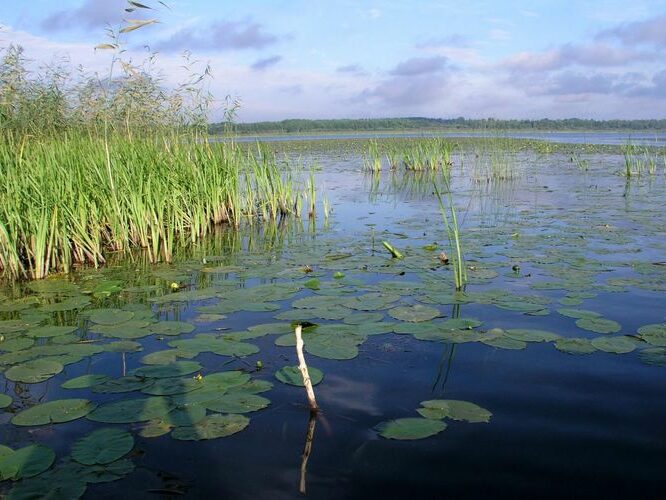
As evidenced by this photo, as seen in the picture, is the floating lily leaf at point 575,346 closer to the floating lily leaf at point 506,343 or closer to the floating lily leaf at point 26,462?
the floating lily leaf at point 506,343

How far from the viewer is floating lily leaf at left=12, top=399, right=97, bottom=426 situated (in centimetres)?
272

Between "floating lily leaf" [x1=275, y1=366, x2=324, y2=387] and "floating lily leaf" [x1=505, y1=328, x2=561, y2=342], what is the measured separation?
4.39ft

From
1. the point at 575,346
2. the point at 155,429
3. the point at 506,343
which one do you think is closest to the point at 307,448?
the point at 155,429

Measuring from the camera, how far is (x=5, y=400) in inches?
116

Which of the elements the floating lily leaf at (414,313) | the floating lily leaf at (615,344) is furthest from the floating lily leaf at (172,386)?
the floating lily leaf at (615,344)

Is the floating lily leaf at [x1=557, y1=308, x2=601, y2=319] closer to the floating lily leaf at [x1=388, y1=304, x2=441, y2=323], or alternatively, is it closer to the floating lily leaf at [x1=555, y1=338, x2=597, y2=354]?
the floating lily leaf at [x1=555, y1=338, x2=597, y2=354]

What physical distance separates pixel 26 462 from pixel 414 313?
2.60 meters

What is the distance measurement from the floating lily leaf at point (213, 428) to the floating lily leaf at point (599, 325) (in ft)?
7.75

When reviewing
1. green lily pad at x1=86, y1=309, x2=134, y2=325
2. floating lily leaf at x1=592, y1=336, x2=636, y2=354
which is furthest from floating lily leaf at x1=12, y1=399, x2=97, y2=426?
floating lily leaf at x1=592, y1=336, x2=636, y2=354

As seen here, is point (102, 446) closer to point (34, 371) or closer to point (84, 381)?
point (84, 381)

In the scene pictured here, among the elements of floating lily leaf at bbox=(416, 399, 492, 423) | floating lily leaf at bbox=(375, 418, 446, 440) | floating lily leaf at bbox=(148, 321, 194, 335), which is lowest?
floating lily leaf at bbox=(375, 418, 446, 440)

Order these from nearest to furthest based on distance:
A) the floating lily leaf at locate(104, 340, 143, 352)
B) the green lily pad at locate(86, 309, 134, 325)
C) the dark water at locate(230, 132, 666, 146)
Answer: the floating lily leaf at locate(104, 340, 143, 352) → the green lily pad at locate(86, 309, 134, 325) → the dark water at locate(230, 132, 666, 146)

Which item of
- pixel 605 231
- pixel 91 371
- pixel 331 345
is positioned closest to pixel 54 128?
pixel 91 371

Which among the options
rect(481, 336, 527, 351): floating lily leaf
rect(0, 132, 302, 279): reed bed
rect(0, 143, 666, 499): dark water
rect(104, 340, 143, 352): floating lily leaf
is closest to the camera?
rect(0, 143, 666, 499): dark water
